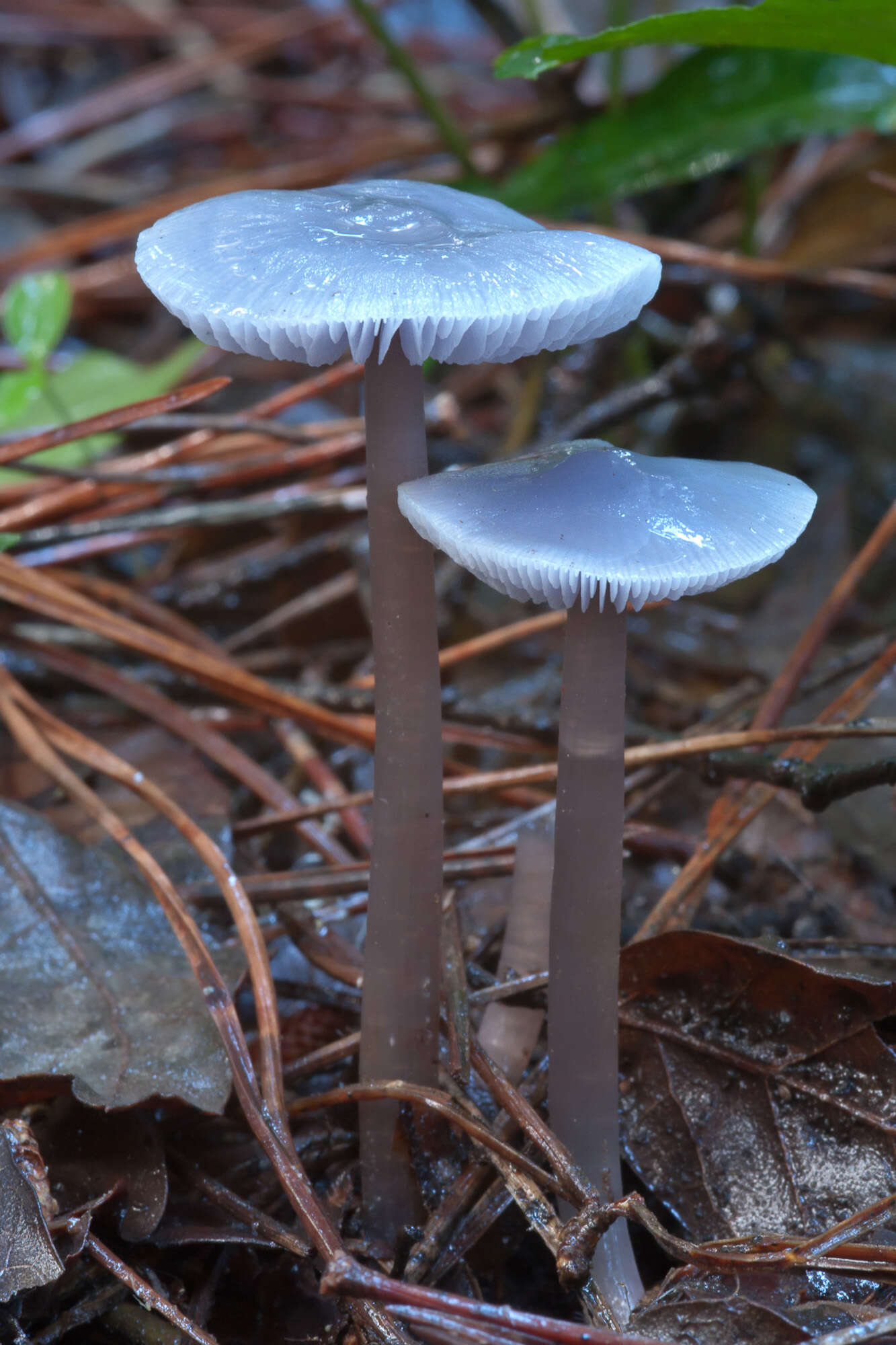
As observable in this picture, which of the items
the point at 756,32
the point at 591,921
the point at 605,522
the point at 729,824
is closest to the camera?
the point at 605,522

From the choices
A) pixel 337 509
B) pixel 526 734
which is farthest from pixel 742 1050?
pixel 337 509

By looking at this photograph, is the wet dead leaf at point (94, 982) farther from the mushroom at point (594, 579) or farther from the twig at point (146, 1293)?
the mushroom at point (594, 579)

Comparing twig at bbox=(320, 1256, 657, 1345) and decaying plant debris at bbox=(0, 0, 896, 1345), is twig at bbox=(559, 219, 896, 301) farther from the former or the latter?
twig at bbox=(320, 1256, 657, 1345)

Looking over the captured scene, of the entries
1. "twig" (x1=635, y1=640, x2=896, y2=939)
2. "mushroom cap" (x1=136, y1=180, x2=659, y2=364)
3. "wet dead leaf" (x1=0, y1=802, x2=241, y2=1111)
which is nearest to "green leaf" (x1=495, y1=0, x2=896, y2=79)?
"mushroom cap" (x1=136, y1=180, x2=659, y2=364)

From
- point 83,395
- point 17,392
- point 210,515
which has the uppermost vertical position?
point 17,392

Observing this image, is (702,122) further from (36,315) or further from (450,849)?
(450,849)

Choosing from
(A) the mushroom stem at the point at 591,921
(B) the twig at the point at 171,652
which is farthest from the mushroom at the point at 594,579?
(B) the twig at the point at 171,652

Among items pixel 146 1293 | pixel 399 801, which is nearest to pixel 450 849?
pixel 399 801

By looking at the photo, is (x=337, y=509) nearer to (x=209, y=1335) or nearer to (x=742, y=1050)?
(x=742, y=1050)
